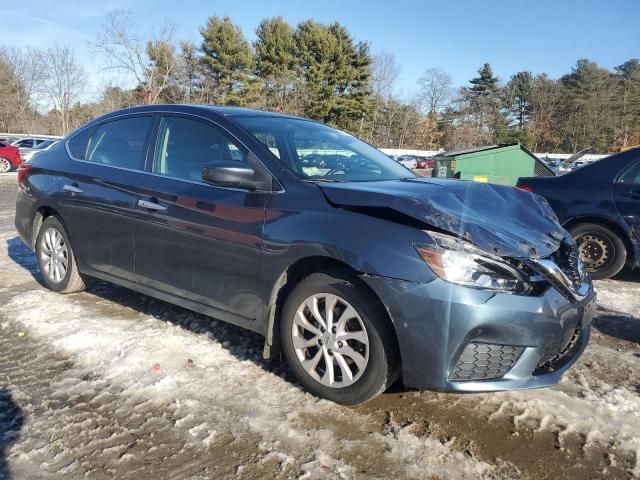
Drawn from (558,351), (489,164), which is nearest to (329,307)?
(558,351)

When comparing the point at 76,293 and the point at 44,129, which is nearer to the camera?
the point at 76,293

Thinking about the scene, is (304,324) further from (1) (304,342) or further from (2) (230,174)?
(2) (230,174)

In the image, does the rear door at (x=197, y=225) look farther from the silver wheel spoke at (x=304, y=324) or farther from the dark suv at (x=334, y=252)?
the silver wheel spoke at (x=304, y=324)

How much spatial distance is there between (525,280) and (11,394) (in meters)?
2.79

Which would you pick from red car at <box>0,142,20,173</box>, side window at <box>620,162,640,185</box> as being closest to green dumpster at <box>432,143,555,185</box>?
side window at <box>620,162,640,185</box>

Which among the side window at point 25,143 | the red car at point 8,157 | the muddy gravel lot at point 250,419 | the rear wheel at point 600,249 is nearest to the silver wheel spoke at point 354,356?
the muddy gravel lot at point 250,419

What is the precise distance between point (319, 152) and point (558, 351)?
190cm

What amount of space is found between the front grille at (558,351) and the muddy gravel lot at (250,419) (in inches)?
11.6

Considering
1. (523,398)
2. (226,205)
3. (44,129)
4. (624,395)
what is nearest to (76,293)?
(226,205)

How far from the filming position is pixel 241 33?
47.1 metres

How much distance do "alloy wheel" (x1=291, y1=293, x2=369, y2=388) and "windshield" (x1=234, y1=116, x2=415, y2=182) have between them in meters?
0.78

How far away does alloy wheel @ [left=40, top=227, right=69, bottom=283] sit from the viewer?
177 inches

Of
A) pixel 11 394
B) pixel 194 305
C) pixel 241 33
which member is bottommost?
pixel 11 394

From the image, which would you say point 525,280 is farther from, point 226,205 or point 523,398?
point 226,205
